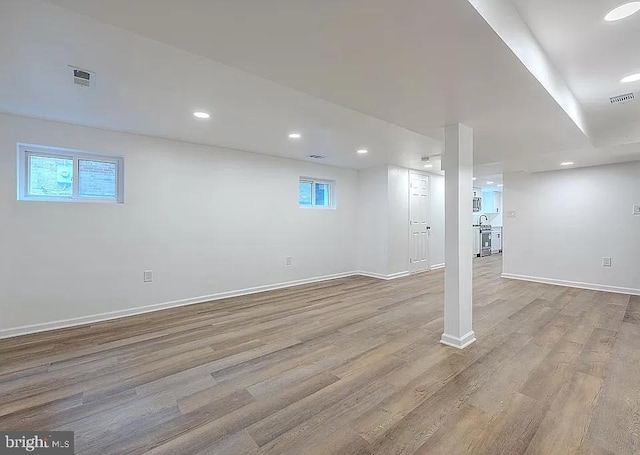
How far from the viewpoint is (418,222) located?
6.52 metres

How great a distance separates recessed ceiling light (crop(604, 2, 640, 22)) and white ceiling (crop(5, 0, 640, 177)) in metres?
0.43

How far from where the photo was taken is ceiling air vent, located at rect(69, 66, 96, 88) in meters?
2.07

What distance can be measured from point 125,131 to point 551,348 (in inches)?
205

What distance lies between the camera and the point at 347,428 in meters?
1.65

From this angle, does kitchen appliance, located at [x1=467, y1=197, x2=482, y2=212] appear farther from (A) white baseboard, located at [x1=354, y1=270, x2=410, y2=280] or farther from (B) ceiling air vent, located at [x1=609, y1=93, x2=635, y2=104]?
(B) ceiling air vent, located at [x1=609, y1=93, x2=635, y2=104]

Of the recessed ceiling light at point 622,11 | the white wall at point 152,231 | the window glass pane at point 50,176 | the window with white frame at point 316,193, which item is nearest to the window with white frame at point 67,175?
the window glass pane at point 50,176

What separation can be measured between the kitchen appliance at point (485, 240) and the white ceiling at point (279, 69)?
6.24m

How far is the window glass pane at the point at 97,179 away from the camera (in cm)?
349

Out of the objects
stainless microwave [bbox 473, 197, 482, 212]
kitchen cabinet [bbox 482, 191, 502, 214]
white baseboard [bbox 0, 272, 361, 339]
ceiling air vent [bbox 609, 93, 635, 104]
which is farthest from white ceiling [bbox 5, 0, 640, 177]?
kitchen cabinet [bbox 482, 191, 502, 214]

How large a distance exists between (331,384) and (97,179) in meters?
3.68

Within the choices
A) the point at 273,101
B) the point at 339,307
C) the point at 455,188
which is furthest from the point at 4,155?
the point at 455,188

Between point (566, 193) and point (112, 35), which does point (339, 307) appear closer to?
point (112, 35)

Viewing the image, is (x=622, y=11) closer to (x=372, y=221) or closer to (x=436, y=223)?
(x=372, y=221)

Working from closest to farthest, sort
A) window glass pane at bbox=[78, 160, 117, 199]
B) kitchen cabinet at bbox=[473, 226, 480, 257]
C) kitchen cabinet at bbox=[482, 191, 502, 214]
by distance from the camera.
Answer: window glass pane at bbox=[78, 160, 117, 199] < kitchen cabinet at bbox=[473, 226, 480, 257] < kitchen cabinet at bbox=[482, 191, 502, 214]
